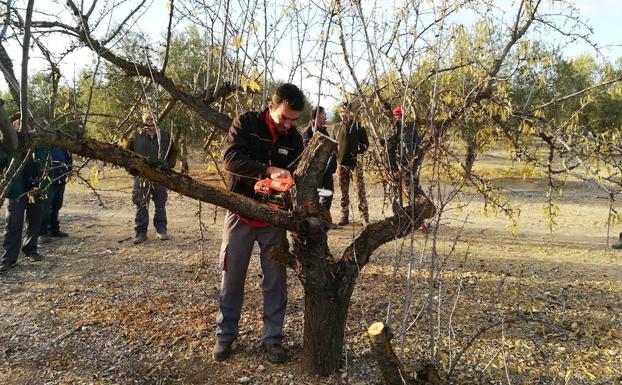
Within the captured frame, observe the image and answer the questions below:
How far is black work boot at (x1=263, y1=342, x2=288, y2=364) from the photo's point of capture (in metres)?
3.54

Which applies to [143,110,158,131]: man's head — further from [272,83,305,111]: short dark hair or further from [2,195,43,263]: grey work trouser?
[2,195,43,263]: grey work trouser

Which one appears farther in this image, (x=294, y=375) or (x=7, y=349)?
(x=7, y=349)

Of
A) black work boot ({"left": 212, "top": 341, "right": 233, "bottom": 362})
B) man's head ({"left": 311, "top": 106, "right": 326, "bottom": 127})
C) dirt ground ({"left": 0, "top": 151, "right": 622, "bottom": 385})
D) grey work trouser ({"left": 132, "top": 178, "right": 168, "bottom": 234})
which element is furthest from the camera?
grey work trouser ({"left": 132, "top": 178, "right": 168, "bottom": 234})

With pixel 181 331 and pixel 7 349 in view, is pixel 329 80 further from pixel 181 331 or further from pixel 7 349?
pixel 7 349

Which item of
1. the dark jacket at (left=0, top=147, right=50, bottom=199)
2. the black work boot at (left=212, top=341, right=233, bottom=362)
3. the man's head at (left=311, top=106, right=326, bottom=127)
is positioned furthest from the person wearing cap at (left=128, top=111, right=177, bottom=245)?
the black work boot at (left=212, top=341, right=233, bottom=362)

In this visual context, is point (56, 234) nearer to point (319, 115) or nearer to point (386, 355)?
point (319, 115)

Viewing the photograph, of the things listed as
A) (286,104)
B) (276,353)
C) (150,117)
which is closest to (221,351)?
(276,353)

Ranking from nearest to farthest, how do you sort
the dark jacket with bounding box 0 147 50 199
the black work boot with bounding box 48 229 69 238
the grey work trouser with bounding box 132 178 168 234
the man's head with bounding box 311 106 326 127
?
the man's head with bounding box 311 106 326 127 → the dark jacket with bounding box 0 147 50 199 → the grey work trouser with bounding box 132 178 168 234 → the black work boot with bounding box 48 229 69 238

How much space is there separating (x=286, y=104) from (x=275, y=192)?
611 millimetres

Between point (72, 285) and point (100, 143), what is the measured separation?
11.2 ft

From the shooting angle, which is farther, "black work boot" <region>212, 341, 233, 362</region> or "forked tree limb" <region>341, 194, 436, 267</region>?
"black work boot" <region>212, 341, 233, 362</region>

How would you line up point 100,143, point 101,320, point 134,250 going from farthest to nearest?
point 134,250 → point 101,320 → point 100,143

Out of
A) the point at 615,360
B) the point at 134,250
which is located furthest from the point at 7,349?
the point at 615,360

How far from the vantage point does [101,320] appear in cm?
446
